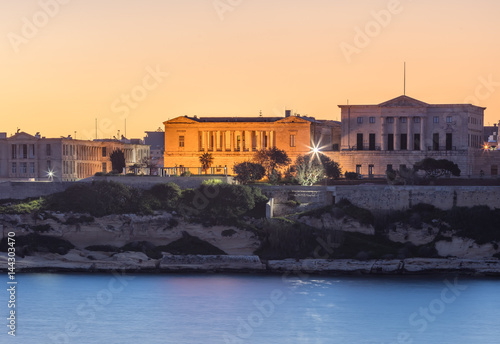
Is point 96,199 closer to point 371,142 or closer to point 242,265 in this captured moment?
point 242,265

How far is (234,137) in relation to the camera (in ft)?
320

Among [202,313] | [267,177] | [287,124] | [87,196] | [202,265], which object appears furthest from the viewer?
[287,124]

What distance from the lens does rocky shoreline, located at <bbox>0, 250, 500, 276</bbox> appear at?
227 feet

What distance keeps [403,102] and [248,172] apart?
16.7 metres

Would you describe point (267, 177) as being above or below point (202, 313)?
above

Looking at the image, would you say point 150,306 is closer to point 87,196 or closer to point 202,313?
point 202,313

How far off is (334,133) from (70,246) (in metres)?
35.5

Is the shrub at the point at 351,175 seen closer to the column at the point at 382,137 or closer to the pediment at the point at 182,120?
the column at the point at 382,137

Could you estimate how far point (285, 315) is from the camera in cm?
5862

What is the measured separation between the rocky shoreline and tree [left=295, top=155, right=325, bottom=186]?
36.1ft

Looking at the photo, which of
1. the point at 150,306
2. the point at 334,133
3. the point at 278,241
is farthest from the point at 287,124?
the point at 150,306

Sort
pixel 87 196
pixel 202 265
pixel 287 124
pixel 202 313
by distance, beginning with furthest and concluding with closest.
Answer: pixel 287 124, pixel 87 196, pixel 202 265, pixel 202 313

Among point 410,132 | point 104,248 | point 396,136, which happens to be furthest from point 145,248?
point 410,132

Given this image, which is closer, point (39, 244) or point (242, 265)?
point (242, 265)
